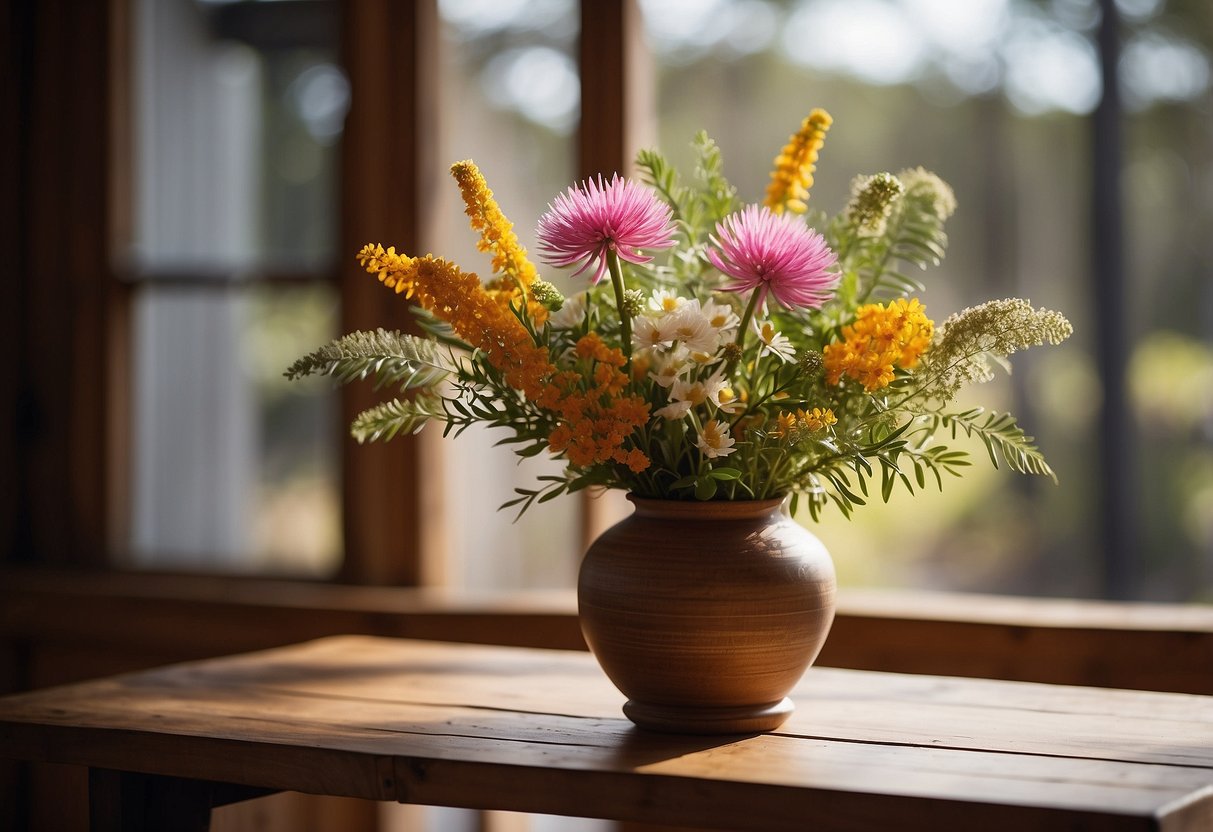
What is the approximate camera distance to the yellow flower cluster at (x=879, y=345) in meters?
1.21

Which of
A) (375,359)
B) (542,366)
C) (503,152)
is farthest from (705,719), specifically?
(503,152)

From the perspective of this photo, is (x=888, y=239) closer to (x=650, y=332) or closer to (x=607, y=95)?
(x=650, y=332)

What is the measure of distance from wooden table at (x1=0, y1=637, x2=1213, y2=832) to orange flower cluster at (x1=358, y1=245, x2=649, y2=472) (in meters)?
0.29

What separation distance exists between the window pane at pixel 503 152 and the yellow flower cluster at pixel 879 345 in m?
1.18

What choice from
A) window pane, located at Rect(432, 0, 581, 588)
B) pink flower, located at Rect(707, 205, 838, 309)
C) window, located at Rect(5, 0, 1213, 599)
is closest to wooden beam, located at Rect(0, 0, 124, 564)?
window, located at Rect(5, 0, 1213, 599)

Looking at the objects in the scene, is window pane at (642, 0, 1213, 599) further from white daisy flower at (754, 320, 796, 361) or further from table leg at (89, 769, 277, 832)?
table leg at (89, 769, 277, 832)

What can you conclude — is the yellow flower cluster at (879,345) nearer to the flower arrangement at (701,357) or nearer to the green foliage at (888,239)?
the flower arrangement at (701,357)

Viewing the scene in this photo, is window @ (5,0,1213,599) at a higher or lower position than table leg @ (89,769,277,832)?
higher

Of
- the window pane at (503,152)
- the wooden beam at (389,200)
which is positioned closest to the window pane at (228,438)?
the wooden beam at (389,200)

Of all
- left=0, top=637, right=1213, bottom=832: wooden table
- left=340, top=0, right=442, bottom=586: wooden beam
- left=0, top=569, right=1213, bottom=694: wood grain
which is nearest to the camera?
left=0, top=637, right=1213, bottom=832: wooden table

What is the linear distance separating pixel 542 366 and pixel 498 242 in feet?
0.48

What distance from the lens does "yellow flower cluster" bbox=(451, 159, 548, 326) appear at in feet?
4.10

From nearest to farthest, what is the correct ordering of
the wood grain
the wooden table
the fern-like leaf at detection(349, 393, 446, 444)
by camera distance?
the wooden table < the fern-like leaf at detection(349, 393, 446, 444) < the wood grain

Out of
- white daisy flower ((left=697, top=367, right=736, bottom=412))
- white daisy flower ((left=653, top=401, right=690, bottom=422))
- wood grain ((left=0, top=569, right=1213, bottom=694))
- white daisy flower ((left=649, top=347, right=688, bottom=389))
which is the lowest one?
wood grain ((left=0, top=569, right=1213, bottom=694))
